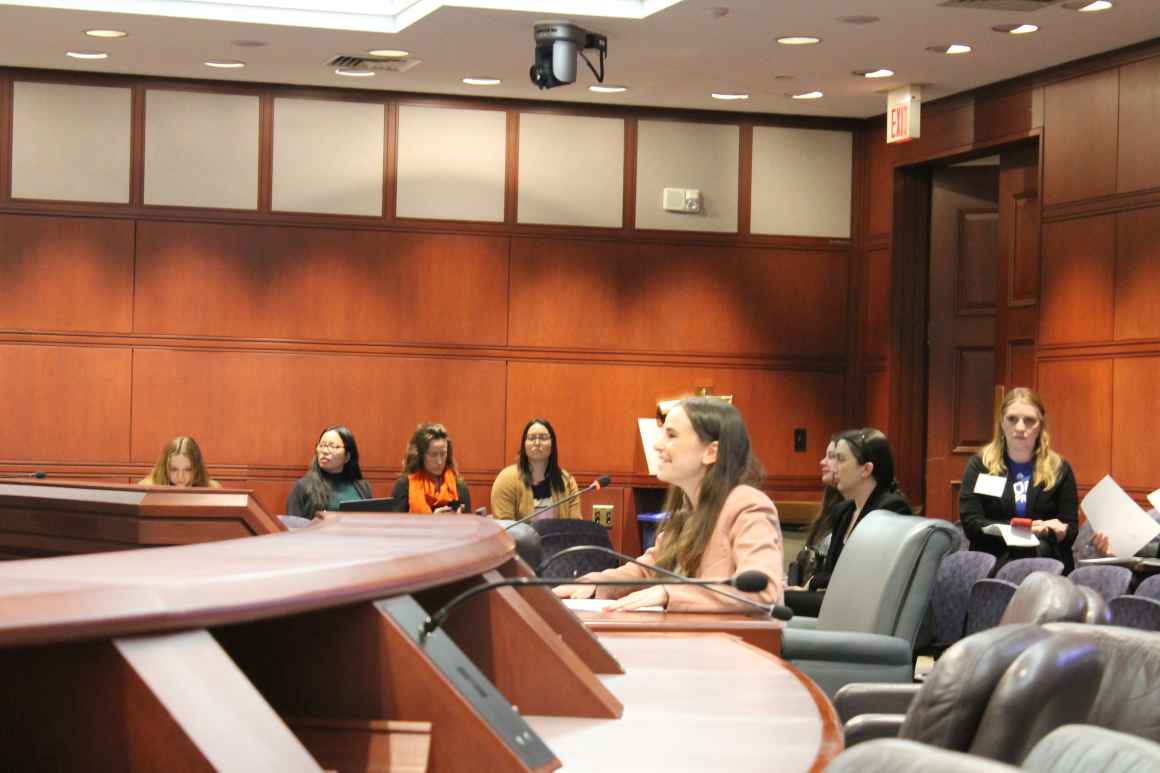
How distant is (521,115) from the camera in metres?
10.2

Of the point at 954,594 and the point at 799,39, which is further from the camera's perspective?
the point at 799,39

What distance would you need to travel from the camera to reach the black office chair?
6.07 m

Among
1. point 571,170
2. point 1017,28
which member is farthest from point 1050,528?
point 571,170

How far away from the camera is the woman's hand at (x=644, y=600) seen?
4.03m

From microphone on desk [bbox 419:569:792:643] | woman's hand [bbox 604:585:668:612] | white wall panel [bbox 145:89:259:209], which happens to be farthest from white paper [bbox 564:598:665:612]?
white wall panel [bbox 145:89:259:209]

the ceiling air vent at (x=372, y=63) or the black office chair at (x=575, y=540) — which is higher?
the ceiling air vent at (x=372, y=63)

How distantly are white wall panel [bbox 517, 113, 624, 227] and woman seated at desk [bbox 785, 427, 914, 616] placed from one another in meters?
4.27

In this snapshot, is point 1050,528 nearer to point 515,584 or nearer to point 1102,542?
point 1102,542

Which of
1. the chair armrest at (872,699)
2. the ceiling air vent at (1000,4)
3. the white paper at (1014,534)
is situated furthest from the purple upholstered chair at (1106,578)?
the ceiling air vent at (1000,4)

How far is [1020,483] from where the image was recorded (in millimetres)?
7043

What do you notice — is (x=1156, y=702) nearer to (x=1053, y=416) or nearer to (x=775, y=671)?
(x=775, y=671)

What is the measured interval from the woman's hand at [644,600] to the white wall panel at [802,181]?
6.62 meters

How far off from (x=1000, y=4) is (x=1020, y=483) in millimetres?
2233

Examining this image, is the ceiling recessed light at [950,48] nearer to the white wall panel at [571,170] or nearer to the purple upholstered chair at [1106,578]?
the white wall panel at [571,170]
